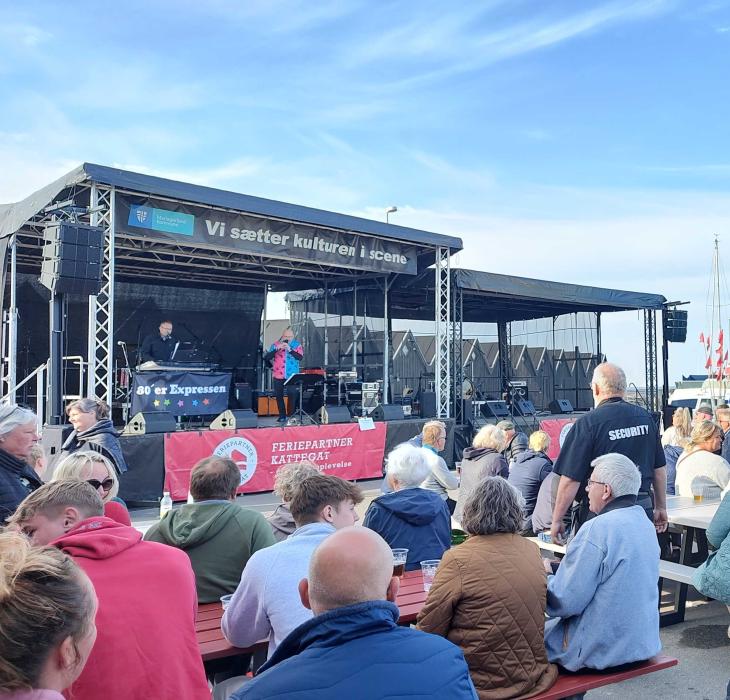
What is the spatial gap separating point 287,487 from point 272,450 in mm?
6549

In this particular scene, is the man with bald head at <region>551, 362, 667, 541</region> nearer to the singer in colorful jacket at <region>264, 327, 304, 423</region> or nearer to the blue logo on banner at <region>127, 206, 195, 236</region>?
the blue logo on banner at <region>127, 206, 195, 236</region>

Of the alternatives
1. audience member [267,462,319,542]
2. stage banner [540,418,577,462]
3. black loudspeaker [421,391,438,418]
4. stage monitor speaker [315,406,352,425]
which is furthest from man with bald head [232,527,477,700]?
stage banner [540,418,577,462]

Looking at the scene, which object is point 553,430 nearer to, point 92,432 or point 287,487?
point 92,432

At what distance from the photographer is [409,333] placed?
15898mm

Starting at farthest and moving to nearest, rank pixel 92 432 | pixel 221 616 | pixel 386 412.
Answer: pixel 386 412 → pixel 92 432 → pixel 221 616

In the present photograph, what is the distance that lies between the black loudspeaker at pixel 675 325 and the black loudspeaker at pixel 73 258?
13.3 m

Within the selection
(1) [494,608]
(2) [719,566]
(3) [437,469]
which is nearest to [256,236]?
(3) [437,469]

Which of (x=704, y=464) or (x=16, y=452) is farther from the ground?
(x=16, y=452)

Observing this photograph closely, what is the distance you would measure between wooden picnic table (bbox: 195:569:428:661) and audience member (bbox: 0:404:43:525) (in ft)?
3.34

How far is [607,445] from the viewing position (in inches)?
145

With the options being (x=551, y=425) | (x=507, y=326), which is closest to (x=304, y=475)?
(x=551, y=425)

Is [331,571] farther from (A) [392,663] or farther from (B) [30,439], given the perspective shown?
(B) [30,439]

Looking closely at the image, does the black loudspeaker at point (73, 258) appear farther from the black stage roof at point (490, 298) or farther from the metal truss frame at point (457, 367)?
the black stage roof at point (490, 298)

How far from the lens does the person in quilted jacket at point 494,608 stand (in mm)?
2221
